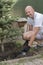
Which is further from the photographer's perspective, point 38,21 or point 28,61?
point 38,21

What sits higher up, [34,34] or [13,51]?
[34,34]

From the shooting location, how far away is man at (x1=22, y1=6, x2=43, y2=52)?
551 centimetres

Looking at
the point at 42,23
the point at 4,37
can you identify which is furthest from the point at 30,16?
the point at 4,37

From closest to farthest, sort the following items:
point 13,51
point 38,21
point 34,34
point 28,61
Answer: point 28,61, point 38,21, point 34,34, point 13,51

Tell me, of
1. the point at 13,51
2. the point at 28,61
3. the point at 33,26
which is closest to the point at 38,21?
the point at 33,26

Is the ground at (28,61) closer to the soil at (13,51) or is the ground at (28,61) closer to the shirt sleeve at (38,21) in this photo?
the soil at (13,51)

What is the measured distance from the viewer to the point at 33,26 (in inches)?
223

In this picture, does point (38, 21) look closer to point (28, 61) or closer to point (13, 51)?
point (28, 61)

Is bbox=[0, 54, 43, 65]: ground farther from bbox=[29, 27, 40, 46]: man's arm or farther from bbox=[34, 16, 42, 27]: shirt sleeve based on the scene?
bbox=[34, 16, 42, 27]: shirt sleeve

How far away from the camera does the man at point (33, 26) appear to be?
18.1ft

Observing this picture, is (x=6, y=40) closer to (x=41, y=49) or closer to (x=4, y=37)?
(x=4, y=37)

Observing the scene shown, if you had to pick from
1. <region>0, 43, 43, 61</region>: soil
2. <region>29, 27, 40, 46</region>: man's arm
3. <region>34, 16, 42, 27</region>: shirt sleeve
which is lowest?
<region>0, 43, 43, 61</region>: soil

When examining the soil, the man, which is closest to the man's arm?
the man

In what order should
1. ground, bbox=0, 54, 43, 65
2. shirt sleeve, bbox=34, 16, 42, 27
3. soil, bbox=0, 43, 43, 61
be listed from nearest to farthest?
ground, bbox=0, 54, 43, 65
shirt sleeve, bbox=34, 16, 42, 27
soil, bbox=0, 43, 43, 61
